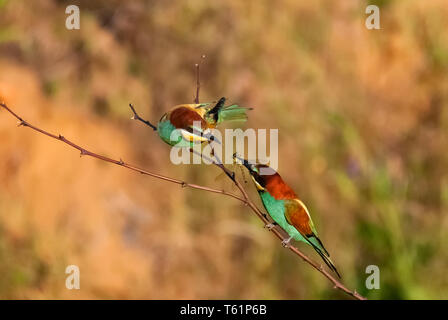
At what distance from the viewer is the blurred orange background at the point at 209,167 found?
3.39 metres

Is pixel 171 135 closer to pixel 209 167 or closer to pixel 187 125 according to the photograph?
pixel 187 125

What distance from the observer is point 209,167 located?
3721 mm

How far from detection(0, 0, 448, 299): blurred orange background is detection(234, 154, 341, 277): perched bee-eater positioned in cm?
207

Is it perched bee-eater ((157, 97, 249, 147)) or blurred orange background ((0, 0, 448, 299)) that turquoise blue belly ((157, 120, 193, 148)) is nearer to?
perched bee-eater ((157, 97, 249, 147))

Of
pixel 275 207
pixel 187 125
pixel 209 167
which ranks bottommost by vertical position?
pixel 275 207

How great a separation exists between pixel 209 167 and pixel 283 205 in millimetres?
2766

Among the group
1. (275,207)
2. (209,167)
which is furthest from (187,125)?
(209,167)

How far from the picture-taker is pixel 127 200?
387 centimetres

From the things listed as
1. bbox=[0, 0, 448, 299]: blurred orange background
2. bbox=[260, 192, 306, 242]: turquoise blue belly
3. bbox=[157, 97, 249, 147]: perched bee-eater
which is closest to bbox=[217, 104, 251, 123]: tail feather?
bbox=[157, 97, 249, 147]: perched bee-eater

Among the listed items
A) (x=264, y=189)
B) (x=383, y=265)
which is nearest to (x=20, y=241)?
(x=383, y=265)

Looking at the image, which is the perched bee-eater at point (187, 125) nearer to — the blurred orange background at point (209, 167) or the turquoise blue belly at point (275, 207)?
the turquoise blue belly at point (275, 207)

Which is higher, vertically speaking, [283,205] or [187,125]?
[187,125]

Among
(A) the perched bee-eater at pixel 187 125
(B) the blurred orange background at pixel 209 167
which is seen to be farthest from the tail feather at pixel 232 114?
(B) the blurred orange background at pixel 209 167

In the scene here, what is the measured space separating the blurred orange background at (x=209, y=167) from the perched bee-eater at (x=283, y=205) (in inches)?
81.6
